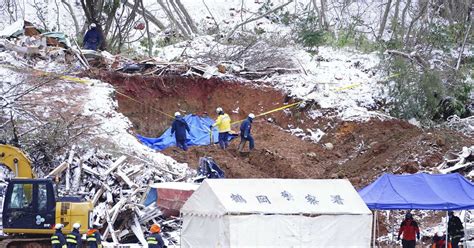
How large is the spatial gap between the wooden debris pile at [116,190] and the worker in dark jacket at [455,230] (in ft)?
21.2

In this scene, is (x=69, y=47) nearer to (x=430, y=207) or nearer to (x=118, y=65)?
(x=118, y=65)

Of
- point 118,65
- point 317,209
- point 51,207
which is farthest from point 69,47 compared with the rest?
point 317,209

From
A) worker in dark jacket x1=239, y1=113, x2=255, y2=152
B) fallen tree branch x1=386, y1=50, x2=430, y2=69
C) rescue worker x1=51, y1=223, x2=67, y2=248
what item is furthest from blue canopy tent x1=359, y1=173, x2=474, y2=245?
fallen tree branch x1=386, y1=50, x2=430, y2=69

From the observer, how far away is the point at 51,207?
2162 cm

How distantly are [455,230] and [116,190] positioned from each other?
332 inches

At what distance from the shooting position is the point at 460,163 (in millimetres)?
28391

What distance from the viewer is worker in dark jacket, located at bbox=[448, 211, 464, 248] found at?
885 inches

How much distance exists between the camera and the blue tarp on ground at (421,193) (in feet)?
69.3

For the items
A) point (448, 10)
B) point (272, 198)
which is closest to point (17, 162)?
point (272, 198)

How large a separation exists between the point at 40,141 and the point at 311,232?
9.59m

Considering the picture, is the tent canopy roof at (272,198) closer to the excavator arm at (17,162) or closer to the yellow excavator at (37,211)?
the yellow excavator at (37,211)

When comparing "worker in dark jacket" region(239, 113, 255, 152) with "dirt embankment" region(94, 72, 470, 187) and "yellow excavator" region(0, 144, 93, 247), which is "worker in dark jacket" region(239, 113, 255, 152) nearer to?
"dirt embankment" region(94, 72, 470, 187)

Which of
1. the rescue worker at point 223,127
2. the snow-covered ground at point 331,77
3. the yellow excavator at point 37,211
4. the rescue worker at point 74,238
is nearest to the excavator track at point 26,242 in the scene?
the yellow excavator at point 37,211

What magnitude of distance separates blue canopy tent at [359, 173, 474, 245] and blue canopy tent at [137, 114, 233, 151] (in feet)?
32.3
